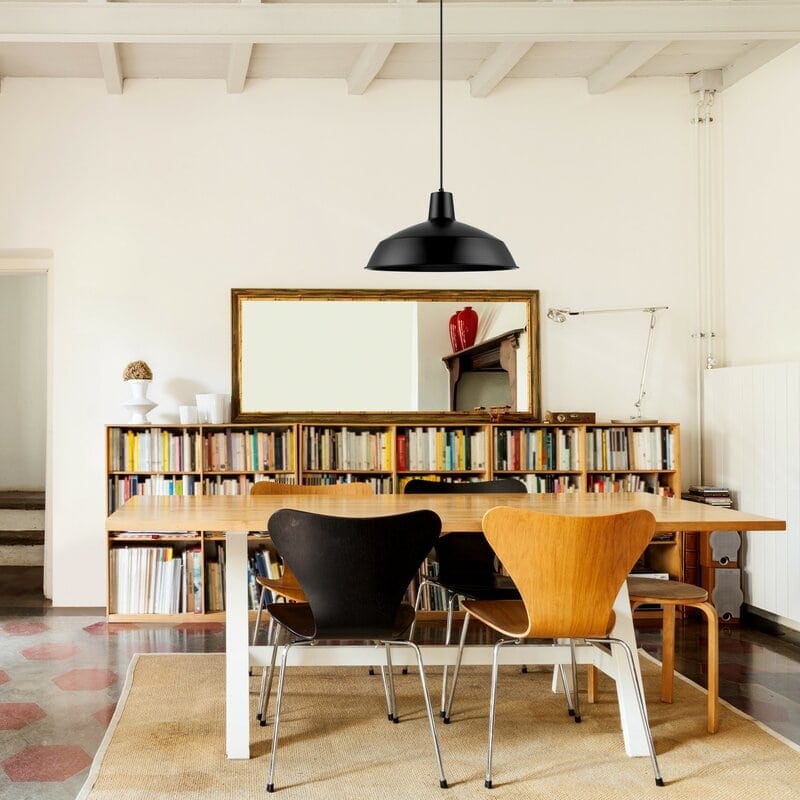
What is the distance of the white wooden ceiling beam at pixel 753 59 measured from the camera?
571 centimetres

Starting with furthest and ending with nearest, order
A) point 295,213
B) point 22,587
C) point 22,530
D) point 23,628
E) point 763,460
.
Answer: point 22,530
point 22,587
point 295,213
point 763,460
point 23,628

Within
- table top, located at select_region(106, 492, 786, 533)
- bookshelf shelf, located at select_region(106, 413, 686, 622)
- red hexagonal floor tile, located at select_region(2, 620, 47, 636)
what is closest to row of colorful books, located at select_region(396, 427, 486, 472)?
bookshelf shelf, located at select_region(106, 413, 686, 622)

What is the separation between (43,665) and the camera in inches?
189

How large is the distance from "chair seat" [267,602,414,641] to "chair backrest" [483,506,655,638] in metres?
0.47

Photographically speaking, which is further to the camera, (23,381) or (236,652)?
(23,381)

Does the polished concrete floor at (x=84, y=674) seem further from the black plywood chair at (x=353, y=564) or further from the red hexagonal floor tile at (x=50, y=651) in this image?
the black plywood chair at (x=353, y=564)

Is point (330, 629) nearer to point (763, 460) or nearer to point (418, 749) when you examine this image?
point (418, 749)

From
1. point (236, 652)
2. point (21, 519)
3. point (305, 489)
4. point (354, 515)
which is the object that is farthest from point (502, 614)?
point (21, 519)

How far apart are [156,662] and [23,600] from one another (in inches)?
81.3

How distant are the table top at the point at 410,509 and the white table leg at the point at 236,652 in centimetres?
16

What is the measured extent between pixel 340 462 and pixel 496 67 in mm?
2623

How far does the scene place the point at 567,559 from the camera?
3283 mm

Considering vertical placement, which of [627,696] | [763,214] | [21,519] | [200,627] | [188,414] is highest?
[763,214]

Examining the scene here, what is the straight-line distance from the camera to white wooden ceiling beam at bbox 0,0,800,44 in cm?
504
